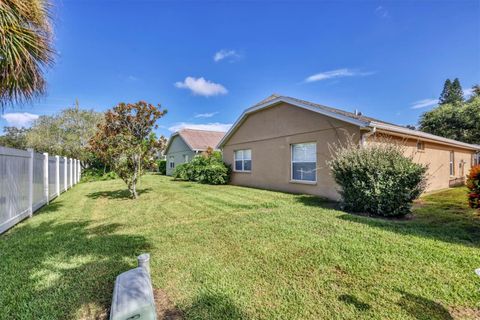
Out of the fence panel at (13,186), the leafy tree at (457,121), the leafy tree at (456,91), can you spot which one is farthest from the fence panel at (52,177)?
the leafy tree at (456,91)

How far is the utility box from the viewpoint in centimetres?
208

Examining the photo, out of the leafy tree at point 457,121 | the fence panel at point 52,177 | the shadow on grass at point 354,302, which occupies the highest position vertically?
the leafy tree at point 457,121

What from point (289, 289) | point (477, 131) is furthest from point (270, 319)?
point (477, 131)

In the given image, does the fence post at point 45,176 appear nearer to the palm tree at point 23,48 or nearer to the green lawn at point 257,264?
the green lawn at point 257,264

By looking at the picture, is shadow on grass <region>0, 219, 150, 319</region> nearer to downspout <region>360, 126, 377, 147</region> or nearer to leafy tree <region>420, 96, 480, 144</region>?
downspout <region>360, 126, 377, 147</region>

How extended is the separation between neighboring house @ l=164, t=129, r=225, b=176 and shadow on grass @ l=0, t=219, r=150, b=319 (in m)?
18.0

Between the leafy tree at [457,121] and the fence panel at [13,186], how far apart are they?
34916 mm

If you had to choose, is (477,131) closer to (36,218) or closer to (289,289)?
(289,289)

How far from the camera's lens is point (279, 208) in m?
7.60

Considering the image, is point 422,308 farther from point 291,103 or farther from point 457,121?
point 457,121

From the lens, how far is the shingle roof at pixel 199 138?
23.7 m

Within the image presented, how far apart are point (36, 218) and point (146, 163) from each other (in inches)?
166

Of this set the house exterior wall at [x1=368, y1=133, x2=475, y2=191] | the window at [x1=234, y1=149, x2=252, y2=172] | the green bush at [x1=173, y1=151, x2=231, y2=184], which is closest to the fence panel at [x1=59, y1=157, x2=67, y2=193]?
the green bush at [x1=173, y1=151, x2=231, y2=184]

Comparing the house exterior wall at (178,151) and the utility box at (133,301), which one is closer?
the utility box at (133,301)
